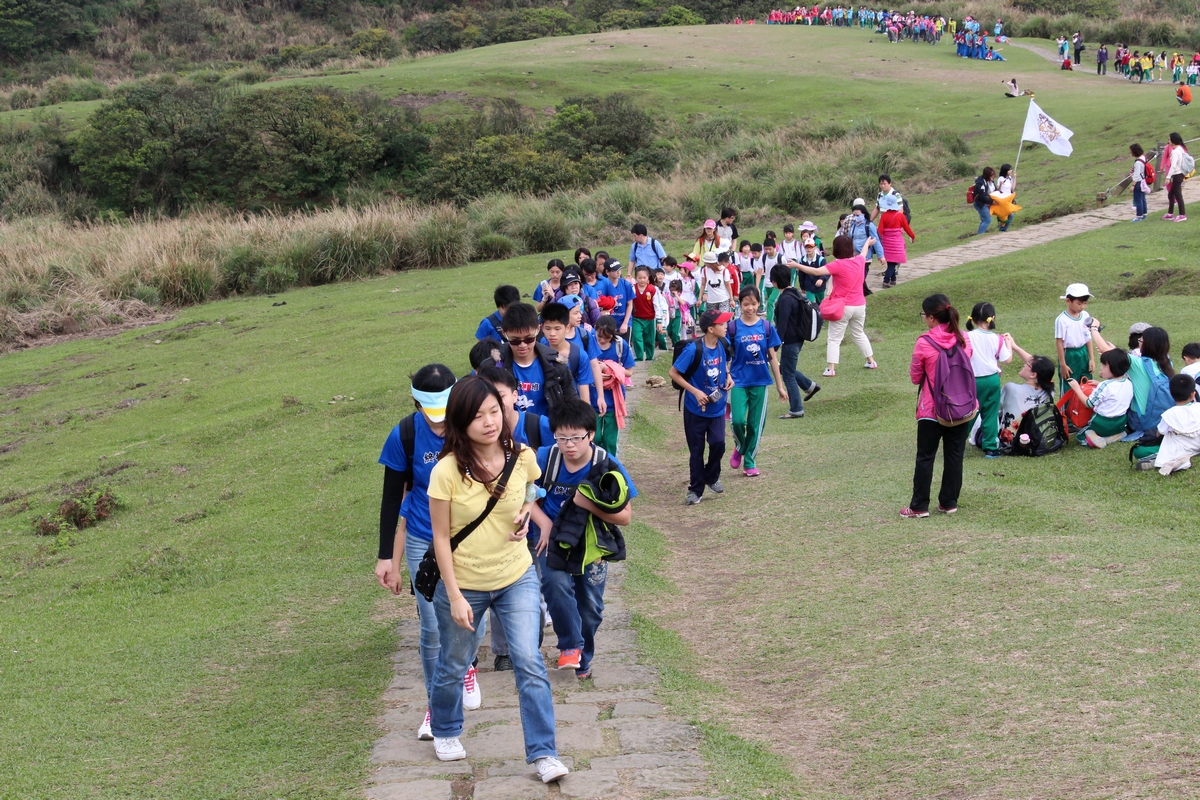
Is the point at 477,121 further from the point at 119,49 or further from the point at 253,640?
the point at 253,640

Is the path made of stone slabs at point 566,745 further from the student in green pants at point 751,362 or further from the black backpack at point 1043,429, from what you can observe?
the black backpack at point 1043,429

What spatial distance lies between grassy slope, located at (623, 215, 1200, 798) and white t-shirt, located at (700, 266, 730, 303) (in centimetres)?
367

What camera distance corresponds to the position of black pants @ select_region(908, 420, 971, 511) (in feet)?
24.7

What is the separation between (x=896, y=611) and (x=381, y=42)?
61.1m

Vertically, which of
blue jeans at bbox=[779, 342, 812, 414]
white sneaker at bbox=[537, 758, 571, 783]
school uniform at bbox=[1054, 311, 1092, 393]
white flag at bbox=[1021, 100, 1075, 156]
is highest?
white flag at bbox=[1021, 100, 1075, 156]

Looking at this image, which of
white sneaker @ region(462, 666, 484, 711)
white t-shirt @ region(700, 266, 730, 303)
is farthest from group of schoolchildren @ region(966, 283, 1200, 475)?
white sneaker @ region(462, 666, 484, 711)

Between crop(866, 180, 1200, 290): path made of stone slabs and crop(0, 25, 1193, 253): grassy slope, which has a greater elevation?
crop(0, 25, 1193, 253): grassy slope

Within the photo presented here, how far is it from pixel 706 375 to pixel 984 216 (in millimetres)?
14374

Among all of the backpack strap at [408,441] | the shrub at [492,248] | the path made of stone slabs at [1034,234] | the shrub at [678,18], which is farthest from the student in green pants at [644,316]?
the shrub at [678,18]

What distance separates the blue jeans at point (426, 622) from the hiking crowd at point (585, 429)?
1 cm

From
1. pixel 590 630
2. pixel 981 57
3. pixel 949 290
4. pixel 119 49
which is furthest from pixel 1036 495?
pixel 119 49

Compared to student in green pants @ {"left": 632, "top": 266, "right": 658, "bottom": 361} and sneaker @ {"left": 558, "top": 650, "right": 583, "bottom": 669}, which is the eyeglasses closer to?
sneaker @ {"left": 558, "top": 650, "right": 583, "bottom": 669}

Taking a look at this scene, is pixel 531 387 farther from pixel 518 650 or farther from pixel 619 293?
pixel 619 293

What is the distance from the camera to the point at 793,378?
12125mm
